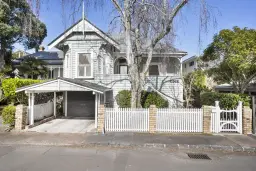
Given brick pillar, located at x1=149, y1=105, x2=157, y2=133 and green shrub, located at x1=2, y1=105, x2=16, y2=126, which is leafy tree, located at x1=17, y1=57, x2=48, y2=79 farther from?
brick pillar, located at x1=149, y1=105, x2=157, y2=133

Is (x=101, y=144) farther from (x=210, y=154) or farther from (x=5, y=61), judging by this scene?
(x=5, y=61)

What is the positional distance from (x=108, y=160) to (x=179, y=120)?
4.75m

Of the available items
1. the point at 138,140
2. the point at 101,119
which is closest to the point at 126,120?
the point at 101,119

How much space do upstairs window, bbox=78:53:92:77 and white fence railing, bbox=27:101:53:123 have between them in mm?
3080

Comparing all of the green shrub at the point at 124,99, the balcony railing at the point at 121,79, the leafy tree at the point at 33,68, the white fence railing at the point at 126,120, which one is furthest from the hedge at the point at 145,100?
the leafy tree at the point at 33,68

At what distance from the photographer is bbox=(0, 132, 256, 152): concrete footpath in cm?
801

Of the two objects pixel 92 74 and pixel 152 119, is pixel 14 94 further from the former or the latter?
pixel 152 119

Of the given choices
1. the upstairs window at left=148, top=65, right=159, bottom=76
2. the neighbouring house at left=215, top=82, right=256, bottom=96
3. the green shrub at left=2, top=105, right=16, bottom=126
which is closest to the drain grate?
the green shrub at left=2, top=105, right=16, bottom=126

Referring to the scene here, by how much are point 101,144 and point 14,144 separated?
3.38m

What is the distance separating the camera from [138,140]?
28.4 feet

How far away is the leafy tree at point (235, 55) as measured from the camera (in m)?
12.0

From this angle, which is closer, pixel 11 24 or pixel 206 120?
pixel 206 120

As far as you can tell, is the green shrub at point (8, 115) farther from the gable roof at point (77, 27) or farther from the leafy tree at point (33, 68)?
the leafy tree at point (33, 68)

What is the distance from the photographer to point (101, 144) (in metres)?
8.25
